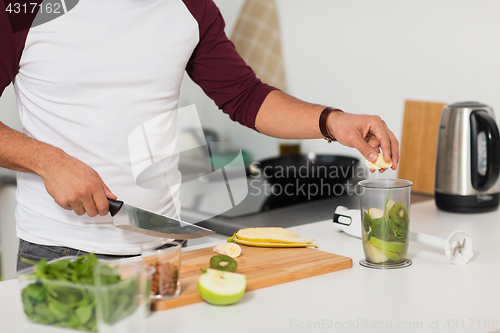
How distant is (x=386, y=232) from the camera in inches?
38.1

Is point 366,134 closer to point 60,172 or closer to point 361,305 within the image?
point 361,305

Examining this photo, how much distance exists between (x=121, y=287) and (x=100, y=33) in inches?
25.4

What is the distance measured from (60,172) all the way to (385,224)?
1.91ft

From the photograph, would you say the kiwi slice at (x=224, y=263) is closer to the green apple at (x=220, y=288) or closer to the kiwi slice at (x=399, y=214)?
the green apple at (x=220, y=288)

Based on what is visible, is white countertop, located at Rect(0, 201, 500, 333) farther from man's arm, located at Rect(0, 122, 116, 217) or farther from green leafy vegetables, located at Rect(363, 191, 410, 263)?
man's arm, located at Rect(0, 122, 116, 217)

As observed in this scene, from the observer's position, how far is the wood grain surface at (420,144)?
72.6 inches

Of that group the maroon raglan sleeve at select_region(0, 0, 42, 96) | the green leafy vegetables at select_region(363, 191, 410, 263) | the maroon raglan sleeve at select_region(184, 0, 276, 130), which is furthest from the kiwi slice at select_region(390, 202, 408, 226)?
the maroon raglan sleeve at select_region(0, 0, 42, 96)

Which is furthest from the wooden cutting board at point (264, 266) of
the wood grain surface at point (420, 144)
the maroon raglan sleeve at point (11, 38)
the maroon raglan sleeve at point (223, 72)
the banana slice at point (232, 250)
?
the wood grain surface at point (420, 144)

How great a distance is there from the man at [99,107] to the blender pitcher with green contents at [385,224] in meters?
0.08

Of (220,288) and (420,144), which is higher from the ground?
(220,288)

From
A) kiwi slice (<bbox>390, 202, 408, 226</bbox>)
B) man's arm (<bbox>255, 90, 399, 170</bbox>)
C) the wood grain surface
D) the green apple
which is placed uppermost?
man's arm (<bbox>255, 90, 399, 170</bbox>)

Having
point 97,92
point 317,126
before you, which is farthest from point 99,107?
point 317,126

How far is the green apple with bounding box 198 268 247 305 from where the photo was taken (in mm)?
797

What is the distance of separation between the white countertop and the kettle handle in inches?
16.3
